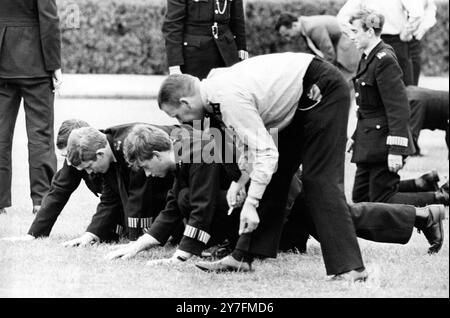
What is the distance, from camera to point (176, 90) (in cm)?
484

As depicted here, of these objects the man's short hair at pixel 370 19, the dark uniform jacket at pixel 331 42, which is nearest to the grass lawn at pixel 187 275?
the man's short hair at pixel 370 19

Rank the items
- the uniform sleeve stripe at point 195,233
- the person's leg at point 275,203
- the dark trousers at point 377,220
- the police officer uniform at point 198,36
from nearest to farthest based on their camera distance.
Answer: the person's leg at point 275,203, the uniform sleeve stripe at point 195,233, the dark trousers at point 377,220, the police officer uniform at point 198,36

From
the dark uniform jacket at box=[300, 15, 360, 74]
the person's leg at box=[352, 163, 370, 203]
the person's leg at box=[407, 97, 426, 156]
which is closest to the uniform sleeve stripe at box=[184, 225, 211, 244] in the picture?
the person's leg at box=[352, 163, 370, 203]

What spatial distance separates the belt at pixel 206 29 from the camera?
814 cm

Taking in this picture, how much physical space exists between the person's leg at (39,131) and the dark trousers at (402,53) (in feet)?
10.7

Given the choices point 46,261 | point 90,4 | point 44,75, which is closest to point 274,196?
point 46,261

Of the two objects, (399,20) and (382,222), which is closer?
(382,222)

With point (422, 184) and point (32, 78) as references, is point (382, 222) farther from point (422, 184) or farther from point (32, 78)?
point (32, 78)

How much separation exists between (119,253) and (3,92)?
2.29 meters

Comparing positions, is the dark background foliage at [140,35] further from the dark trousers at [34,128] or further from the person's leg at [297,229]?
the person's leg at [297,229]

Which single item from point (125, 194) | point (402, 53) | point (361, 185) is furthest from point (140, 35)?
point (125, 194)

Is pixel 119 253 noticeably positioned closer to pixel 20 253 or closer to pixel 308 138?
pixel 20 253

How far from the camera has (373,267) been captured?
5410mm

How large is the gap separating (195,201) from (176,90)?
90 cm
